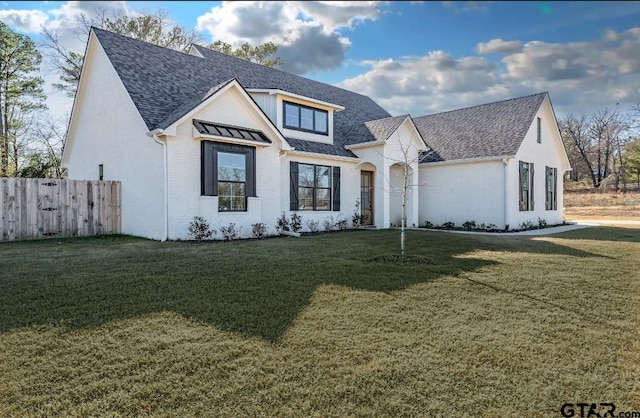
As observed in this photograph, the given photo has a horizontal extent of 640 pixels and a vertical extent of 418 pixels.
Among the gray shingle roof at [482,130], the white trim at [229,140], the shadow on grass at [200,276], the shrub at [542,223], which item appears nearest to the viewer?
the shadow on grass at [200,276]

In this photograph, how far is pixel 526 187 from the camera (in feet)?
55.2

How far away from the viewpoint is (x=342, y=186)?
15.6 metres

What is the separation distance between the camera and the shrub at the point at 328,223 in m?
14.9

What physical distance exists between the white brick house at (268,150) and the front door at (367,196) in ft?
0.20

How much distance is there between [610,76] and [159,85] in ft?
43.1

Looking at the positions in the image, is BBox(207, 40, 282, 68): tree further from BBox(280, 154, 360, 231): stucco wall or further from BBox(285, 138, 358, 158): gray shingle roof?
BBox(280, 154, 360, 231): stucco wall

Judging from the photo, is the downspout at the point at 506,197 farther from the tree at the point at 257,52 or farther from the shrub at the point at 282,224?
the tree at the point at 257,52

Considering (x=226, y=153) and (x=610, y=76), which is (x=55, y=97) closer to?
(x=226, y=153)

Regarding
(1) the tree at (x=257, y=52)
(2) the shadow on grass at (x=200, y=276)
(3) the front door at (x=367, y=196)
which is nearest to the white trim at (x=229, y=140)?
(2) the shadow on grass at (x=200, y=276)

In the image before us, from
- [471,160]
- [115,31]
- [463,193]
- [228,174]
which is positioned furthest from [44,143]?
[471,160]

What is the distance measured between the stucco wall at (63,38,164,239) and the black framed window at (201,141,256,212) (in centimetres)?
127

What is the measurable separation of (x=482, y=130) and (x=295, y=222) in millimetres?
10246

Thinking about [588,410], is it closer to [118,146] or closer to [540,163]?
[118,146]

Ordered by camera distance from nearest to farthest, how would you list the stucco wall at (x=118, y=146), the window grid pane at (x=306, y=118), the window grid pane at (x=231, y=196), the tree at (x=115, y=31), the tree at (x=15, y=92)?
the stucco wall at (x=118, y=146) < the window grid pane at (x=231, y=196) < the window grid pane at (x=306, y=118) < the tree at (x=15, y=92) < the tree at (x=115, y=31)
